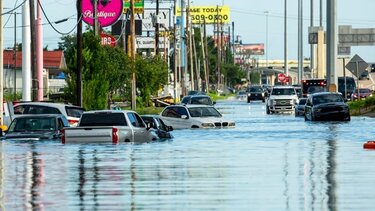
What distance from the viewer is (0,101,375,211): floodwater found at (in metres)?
19.5

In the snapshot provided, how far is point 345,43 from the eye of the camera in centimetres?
10100

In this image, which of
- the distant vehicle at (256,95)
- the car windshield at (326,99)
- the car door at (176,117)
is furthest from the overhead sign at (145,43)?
the car door at (176,117)

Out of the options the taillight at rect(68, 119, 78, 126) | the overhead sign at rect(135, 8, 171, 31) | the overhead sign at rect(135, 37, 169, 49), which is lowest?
the taillight at rect(68, 119, 78, 126)

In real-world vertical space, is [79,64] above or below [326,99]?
above

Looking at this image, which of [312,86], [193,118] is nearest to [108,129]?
[193,118]

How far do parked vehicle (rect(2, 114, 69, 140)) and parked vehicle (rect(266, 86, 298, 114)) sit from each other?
136 feet

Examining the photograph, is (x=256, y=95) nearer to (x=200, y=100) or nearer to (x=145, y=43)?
(x=145, y=43)

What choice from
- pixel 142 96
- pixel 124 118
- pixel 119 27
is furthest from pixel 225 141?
pixel 119 27

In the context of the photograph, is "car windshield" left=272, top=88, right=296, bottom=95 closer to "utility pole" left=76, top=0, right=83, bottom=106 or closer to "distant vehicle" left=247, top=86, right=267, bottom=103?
"utility pole" left=76, top=0, right=83, bottom=106

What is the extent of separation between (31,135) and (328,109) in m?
25.2

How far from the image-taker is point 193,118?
181 ft

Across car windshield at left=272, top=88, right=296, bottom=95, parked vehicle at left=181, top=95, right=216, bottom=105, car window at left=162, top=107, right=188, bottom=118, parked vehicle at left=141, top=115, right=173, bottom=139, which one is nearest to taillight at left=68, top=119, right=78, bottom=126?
parked vehicle at left=141, top=115, right=173, bottom=139

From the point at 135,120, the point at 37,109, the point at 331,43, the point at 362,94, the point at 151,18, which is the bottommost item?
the point at 362,94

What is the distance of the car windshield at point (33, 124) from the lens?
41.3m
